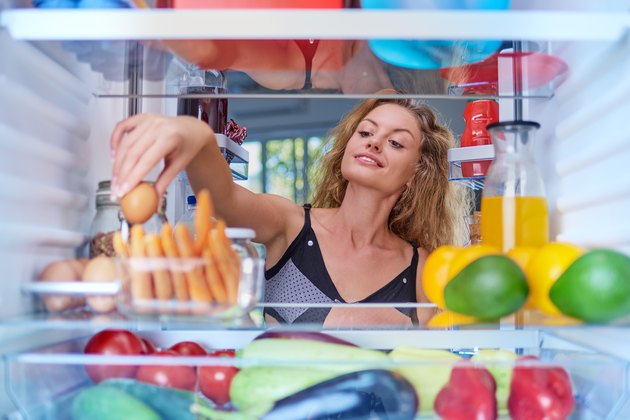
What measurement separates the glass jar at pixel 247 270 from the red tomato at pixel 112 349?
6.9 inches

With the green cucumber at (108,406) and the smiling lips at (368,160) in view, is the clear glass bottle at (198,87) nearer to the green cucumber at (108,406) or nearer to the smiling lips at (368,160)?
the green cucumber at (108,406)

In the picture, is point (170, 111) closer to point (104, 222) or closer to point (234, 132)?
point (104, 222)

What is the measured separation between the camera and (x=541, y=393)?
807mm

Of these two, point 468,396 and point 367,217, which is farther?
point 367,217

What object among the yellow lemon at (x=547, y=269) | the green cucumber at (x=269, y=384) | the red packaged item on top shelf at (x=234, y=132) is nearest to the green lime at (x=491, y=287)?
the yellow lemon at (x=547, y=269)

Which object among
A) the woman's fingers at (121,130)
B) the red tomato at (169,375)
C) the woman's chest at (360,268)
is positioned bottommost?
the red tomato at (169,375)

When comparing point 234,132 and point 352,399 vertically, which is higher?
point 234,132

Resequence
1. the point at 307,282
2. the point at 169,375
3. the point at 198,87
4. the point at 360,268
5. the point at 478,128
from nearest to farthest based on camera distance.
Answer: the point at 169,375 → the point at 198,87 → the point at 478,128 → the point at 307,282 → the point at 360,268

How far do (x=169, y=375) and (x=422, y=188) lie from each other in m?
1.39

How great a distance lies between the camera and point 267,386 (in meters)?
0.81

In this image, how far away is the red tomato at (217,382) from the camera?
86cm

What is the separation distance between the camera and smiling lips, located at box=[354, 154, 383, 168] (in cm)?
178

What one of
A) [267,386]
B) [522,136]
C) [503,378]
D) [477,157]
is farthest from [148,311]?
[477,157]

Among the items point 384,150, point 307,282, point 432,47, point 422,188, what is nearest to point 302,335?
point 432,47
